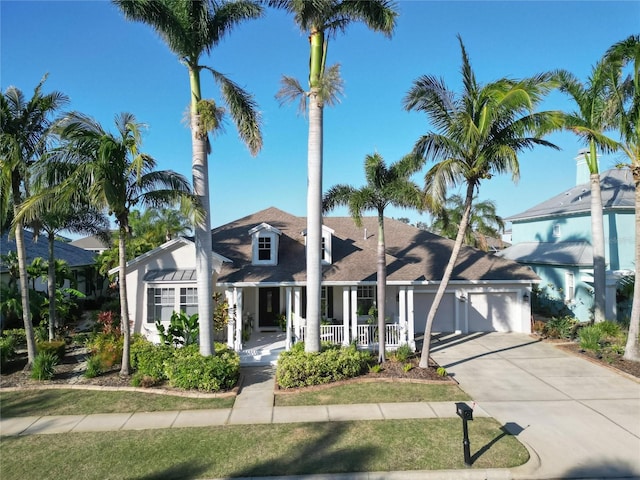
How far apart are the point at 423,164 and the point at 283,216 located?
940 cm

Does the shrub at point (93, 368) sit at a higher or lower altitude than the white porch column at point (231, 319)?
lower

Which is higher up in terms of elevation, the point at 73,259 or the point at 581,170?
the point at 581,170

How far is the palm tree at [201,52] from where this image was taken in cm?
1062

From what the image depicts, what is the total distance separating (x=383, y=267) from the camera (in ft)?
40.4

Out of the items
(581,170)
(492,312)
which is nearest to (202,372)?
(492,312)

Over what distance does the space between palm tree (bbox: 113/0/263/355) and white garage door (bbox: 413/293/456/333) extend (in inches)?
398

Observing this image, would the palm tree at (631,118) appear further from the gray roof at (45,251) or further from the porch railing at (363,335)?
the gray roof at (45,251)

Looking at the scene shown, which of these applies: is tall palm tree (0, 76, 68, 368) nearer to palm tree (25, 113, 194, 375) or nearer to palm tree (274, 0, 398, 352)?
palm tree (25, 113, 194, 375)

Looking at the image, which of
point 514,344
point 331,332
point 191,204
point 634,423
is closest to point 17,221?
point 191,204

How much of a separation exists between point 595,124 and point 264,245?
14.0 m

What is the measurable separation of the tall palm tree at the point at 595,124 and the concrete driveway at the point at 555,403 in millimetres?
3907

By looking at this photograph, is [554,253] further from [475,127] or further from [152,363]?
[152,363]

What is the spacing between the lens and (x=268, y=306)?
1717cm

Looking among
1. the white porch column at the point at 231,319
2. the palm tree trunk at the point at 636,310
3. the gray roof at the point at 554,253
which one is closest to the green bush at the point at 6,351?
the white porch column at the point at 231,319
